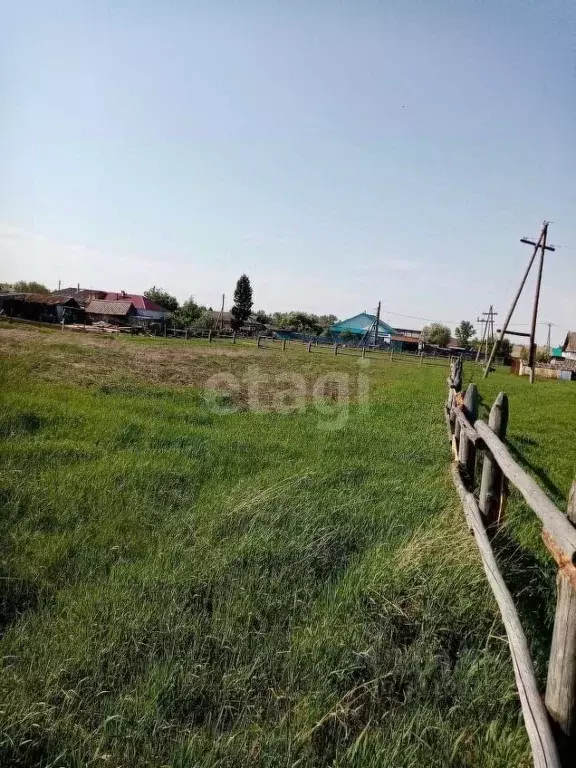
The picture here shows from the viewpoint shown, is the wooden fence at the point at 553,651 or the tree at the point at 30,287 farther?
the tree at the point at 30,287

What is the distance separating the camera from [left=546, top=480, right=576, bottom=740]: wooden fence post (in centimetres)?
208

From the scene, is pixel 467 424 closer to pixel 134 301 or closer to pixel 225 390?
pixel 225 390

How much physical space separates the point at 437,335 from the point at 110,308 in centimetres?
6181

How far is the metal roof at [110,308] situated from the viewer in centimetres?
6850

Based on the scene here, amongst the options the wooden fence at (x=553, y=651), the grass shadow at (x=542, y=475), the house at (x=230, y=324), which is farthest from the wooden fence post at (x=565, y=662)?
the house at (x=230, y=324)

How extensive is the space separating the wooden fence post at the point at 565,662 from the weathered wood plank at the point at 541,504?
8 cm

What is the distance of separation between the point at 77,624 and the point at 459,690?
2.12 metres

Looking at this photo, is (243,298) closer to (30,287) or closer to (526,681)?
(30,287)

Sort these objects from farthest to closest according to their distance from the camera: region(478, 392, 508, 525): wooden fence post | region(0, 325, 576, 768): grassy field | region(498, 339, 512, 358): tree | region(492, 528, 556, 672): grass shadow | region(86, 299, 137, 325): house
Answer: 1. region(498, 339, 512, 358): tree
2. region(86, 299, 137, 325): house
3. region(478, 392, 508, 525): wooden fence post
4. region(492, 528, 556, 672): grass shadow
5. region(0, 325, 576, 768): grassy field

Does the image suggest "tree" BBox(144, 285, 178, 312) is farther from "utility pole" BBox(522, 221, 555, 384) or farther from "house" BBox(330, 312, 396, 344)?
"utility pole" BBox(522, 221, 555, 384)

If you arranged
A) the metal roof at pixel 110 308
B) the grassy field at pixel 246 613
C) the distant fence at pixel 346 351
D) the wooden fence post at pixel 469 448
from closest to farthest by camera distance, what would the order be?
the grassy field at pixel 246 613, the wooden fence post at pixel 469 448, the distant fence at pixel 346 351, the metal roof at pixel 110 308

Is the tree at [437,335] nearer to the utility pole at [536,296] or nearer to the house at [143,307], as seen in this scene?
the house at [143,307]

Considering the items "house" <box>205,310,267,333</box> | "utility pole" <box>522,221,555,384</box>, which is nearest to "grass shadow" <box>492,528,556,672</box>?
"utility pole" <box>522,221,555,384</box>

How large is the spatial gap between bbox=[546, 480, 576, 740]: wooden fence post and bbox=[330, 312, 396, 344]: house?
91281 mm
